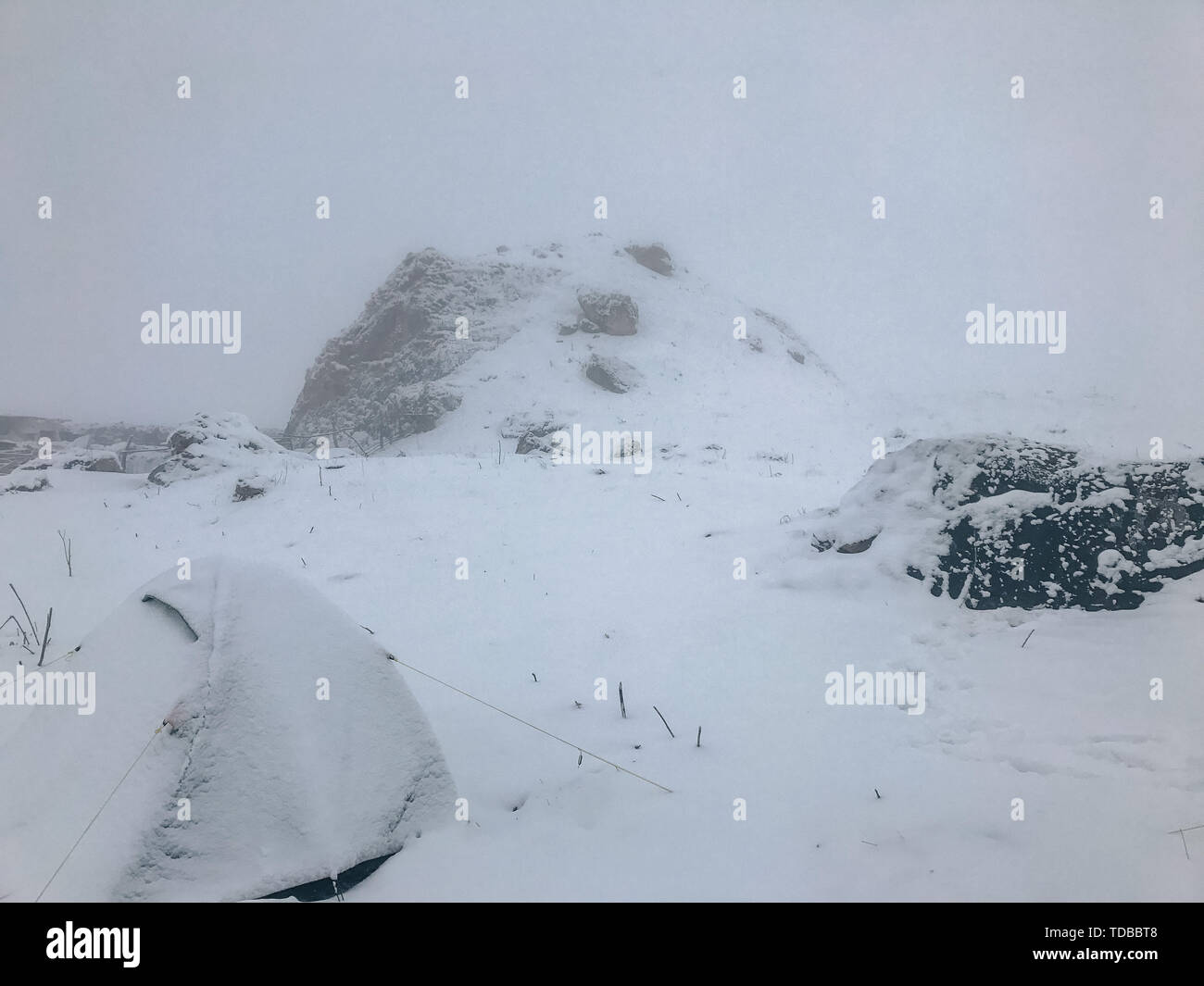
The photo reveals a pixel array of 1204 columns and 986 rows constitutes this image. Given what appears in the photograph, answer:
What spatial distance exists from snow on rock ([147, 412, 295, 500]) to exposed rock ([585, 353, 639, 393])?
46.9ft

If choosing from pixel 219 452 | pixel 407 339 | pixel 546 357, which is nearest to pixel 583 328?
pixel 546 357

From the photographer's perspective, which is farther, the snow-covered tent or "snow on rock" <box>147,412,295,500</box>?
"snow on rock" <box>147,412,295,500</box>

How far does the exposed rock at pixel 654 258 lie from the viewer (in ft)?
123

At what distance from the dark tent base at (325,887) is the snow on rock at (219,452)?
9.67 metres

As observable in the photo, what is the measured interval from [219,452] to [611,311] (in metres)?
21.1

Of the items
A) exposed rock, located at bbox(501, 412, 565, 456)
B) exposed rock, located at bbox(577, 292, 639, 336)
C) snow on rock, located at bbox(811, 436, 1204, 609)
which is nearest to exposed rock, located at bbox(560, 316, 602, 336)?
exposed rock, located at bbox(577, 292, 639, 336)

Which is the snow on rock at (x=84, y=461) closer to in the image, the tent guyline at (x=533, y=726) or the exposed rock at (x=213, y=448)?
the exposed rock at (x=213, y=448)

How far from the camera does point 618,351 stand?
91.4ft

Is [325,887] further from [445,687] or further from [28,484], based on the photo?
[28,484]

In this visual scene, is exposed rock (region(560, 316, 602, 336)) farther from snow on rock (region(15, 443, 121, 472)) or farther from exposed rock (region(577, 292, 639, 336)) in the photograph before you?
snow on rock (region(15, 443, 121, 472))

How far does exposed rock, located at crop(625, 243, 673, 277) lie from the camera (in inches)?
1476

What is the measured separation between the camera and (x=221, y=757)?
2.84m
